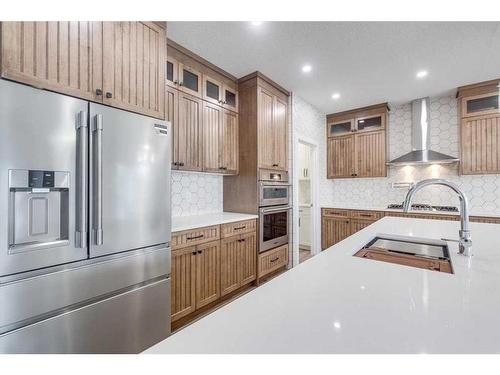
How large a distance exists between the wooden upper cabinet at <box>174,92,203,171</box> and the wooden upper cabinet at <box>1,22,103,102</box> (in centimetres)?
93

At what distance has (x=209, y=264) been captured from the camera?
2.27 m

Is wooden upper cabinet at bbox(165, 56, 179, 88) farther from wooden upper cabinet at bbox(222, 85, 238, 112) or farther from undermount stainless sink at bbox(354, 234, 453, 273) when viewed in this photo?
undermount stainless sink at bbox(354, 234, 453, 273)

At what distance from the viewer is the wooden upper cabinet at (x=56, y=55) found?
3.81 ft

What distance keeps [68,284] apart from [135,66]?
147 centimetres

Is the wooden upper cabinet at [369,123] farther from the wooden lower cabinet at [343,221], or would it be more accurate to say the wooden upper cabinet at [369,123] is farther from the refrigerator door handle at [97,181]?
the refrigerator door handle at [97,181]

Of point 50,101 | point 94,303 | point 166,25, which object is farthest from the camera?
point 166,25

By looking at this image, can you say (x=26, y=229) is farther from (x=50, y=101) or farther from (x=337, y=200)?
(x=337, y=200)

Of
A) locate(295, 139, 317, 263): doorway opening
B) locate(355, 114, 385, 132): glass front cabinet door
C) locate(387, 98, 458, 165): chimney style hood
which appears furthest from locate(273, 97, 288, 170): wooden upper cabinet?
locate(387, 98, 458, 165): chimney style hood

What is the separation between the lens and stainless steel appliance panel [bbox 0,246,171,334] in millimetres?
1120

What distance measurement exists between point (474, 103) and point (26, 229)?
4.98 metres

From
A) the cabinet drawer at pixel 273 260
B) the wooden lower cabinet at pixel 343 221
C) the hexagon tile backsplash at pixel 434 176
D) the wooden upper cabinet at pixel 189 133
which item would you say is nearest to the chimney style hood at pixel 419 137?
the hexagon tile backsplash at pixel 434 176

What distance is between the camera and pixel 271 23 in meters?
2.03

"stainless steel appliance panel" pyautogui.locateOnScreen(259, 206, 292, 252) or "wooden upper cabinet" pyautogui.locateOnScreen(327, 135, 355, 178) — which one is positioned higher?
"wooden upper cabinet" pyautogui.locateOnScreen(327, 135, 355, 178)
